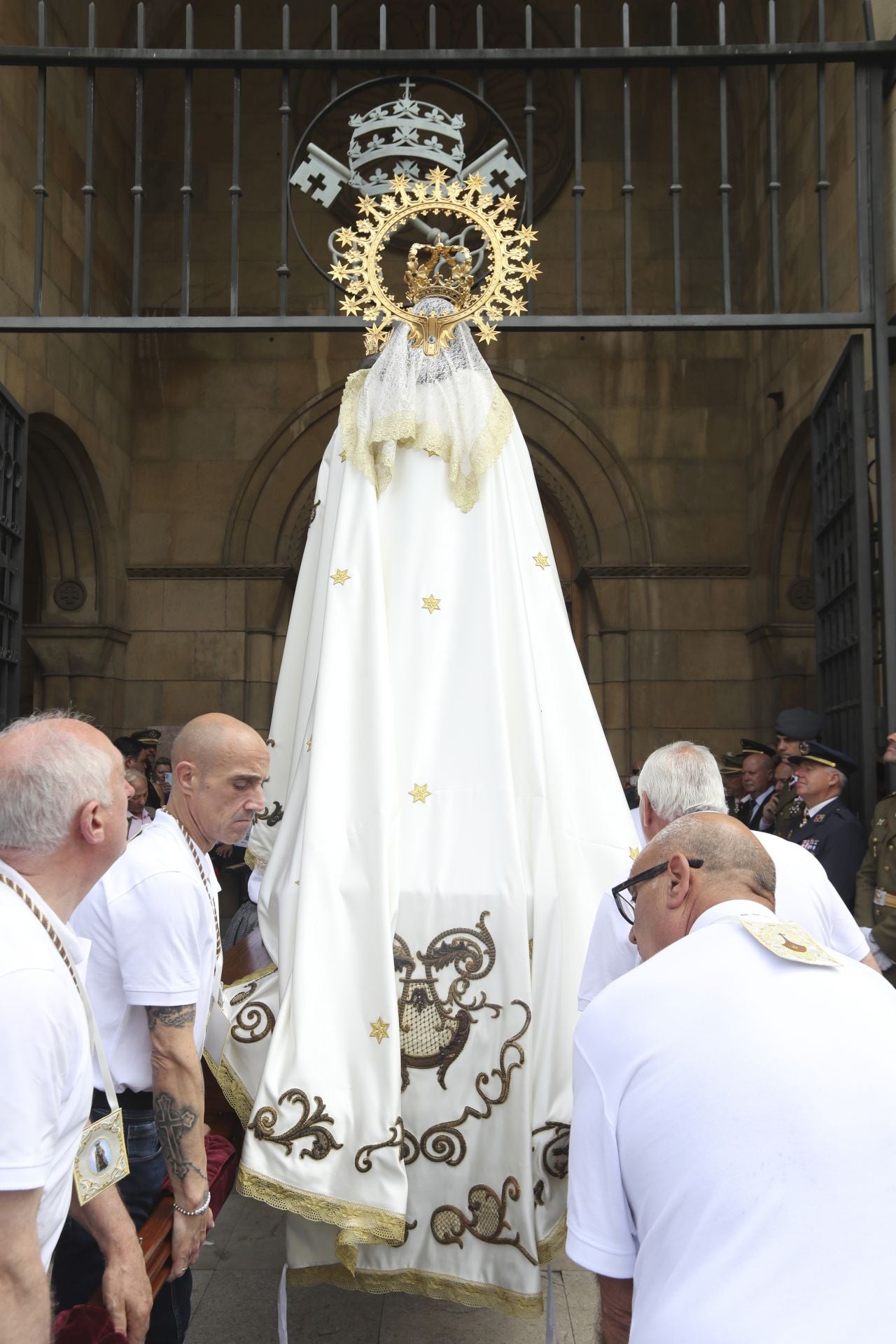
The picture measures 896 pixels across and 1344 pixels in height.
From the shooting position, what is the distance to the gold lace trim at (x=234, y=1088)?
7.98 feet

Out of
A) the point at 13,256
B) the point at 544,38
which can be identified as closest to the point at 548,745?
the point at 13,256

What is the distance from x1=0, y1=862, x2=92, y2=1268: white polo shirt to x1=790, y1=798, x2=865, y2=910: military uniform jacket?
153 inches

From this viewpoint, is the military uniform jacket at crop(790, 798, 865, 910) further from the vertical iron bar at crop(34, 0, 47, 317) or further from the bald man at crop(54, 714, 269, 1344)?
the vertical iron bar at crop(34, 0, 47, 317)

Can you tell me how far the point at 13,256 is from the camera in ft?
22.4

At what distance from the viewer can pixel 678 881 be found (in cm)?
155

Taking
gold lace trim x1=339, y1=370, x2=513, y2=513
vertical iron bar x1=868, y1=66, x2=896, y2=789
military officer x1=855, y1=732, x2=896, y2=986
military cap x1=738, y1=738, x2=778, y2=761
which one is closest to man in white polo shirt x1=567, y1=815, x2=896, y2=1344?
gold lace trim x1=339, y1=370, x2=513, y2=513

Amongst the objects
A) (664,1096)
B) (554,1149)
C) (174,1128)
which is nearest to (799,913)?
(554,1149)

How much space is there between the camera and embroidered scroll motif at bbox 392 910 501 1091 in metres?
2.44

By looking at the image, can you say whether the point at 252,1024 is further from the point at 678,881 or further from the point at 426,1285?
the point at 678,881

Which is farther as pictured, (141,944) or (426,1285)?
(426,1285)

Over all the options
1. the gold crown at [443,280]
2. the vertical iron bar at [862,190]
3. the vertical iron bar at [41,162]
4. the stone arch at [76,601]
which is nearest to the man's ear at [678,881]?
the gold crown at [443,280]

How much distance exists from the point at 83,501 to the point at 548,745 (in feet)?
21.9

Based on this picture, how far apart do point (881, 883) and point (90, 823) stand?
3742 millimetres

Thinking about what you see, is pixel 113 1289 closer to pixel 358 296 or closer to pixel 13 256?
pixel 358 296
